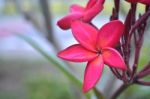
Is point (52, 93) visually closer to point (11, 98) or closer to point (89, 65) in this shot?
point (11, 98)

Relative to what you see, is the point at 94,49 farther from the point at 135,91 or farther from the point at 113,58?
the point at 135,91

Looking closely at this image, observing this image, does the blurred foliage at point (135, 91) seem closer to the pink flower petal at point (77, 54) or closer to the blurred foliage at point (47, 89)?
the pink flower petal at point (77, 54)

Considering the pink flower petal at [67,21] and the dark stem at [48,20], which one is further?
the dark stem at [48,20]

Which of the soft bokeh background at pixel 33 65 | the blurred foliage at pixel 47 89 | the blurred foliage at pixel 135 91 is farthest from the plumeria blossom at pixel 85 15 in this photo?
the blurred foliage at pixel 47 89

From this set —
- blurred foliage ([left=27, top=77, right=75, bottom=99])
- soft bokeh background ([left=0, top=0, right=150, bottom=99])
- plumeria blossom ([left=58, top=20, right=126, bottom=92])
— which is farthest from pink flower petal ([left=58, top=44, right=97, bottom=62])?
blurred foliage ([left=27, top=77, right=75, bottom=99])

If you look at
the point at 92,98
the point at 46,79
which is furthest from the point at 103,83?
the point at 46,79

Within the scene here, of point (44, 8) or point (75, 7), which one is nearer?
point (75, 7)
